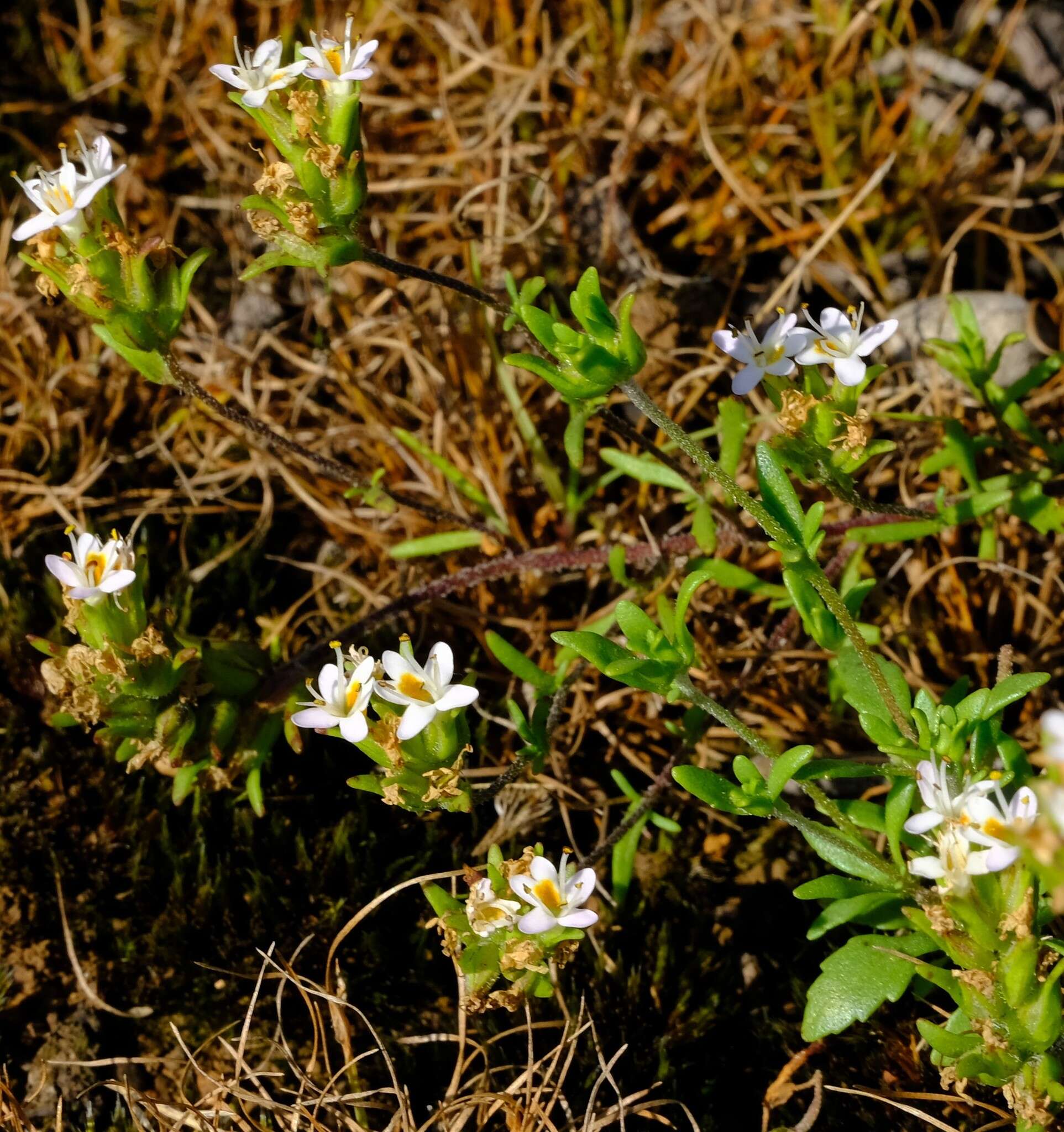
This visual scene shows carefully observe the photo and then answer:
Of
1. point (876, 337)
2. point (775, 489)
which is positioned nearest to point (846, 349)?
point (876, 337)

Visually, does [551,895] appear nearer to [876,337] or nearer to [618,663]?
[618,663]

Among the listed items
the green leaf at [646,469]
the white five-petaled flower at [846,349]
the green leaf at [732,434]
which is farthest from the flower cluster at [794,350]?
the green leaf at [646,469]

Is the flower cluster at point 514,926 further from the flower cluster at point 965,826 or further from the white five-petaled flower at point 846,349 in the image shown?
the white five-petaled flower at point 846,349

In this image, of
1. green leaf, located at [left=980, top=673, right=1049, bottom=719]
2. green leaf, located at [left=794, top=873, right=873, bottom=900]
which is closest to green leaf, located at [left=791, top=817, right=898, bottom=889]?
green leaf, located at [left=794, top=873, right=873, bottom=900]

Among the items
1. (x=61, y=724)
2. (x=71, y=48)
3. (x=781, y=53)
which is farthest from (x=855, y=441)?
(x=71, y=48)

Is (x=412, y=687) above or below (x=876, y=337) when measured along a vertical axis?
below
